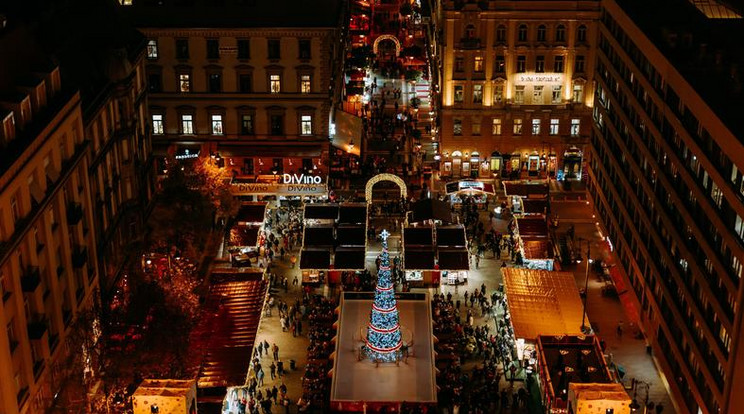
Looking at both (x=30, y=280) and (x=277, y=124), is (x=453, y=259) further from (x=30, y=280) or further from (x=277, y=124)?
(x=30, y=280)

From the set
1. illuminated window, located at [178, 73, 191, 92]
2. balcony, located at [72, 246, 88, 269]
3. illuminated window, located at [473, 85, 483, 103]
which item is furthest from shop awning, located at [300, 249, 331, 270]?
illuminated window, located at [473, 85, 483, 103]

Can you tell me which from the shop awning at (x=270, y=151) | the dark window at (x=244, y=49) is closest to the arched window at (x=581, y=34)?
the shop awning at (x=270, y=151)

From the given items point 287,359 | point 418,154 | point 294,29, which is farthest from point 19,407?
point 418,154

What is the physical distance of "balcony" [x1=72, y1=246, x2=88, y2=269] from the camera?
229 feet

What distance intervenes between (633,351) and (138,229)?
38.7 m

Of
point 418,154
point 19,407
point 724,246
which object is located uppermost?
point 724,246

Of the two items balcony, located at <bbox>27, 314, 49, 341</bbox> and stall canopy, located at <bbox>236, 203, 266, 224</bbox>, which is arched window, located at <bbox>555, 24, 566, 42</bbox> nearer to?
stall canopy, located at <bbox>236, 203, 266, 224</bbox>

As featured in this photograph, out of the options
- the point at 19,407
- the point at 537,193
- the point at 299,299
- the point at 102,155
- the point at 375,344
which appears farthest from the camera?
the point at 537,193

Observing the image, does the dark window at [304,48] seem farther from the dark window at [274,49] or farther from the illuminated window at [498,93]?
the illuminated window at [498,93]

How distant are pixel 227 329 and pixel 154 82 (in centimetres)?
3756

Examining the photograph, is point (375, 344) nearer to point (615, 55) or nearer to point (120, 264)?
point (120, 264)

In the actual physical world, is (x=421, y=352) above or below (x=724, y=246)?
below

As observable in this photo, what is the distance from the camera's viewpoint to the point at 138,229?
89.2m

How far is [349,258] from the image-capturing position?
89.4 m
